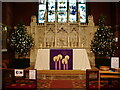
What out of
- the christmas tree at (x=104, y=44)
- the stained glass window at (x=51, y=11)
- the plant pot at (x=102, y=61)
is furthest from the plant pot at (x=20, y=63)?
the plant pot at (x=102, y=61)

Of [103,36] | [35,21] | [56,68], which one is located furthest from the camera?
[35,21]

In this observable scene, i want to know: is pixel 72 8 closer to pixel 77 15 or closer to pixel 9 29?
pixel 77 15

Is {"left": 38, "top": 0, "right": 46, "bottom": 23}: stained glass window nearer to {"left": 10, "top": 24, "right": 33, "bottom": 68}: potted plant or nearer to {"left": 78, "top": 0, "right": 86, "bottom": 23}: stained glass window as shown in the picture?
{"left": 10, "top": 24, "right": 33, "bottom": 68}: potted plant

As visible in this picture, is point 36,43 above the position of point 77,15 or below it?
below

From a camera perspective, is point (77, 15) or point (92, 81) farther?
point (77, 15)

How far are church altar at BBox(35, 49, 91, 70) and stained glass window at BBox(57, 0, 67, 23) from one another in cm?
588

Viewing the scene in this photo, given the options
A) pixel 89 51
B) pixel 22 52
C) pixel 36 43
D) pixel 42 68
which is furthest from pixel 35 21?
pixel 42 68

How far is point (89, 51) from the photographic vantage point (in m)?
10.6

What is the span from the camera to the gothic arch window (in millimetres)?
11383

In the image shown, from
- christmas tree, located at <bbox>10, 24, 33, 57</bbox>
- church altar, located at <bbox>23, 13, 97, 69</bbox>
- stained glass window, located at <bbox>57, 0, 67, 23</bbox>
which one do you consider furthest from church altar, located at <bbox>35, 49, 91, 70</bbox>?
stained glass window, located at <bbox>57, 0, 67, 23</bbox>

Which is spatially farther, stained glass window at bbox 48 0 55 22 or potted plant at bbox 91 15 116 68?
stained glass window at bbox 48 0 55 22

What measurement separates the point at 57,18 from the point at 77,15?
1.35 m

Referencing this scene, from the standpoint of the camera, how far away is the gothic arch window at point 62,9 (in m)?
11.4

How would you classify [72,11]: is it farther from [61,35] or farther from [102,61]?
[102,61]
